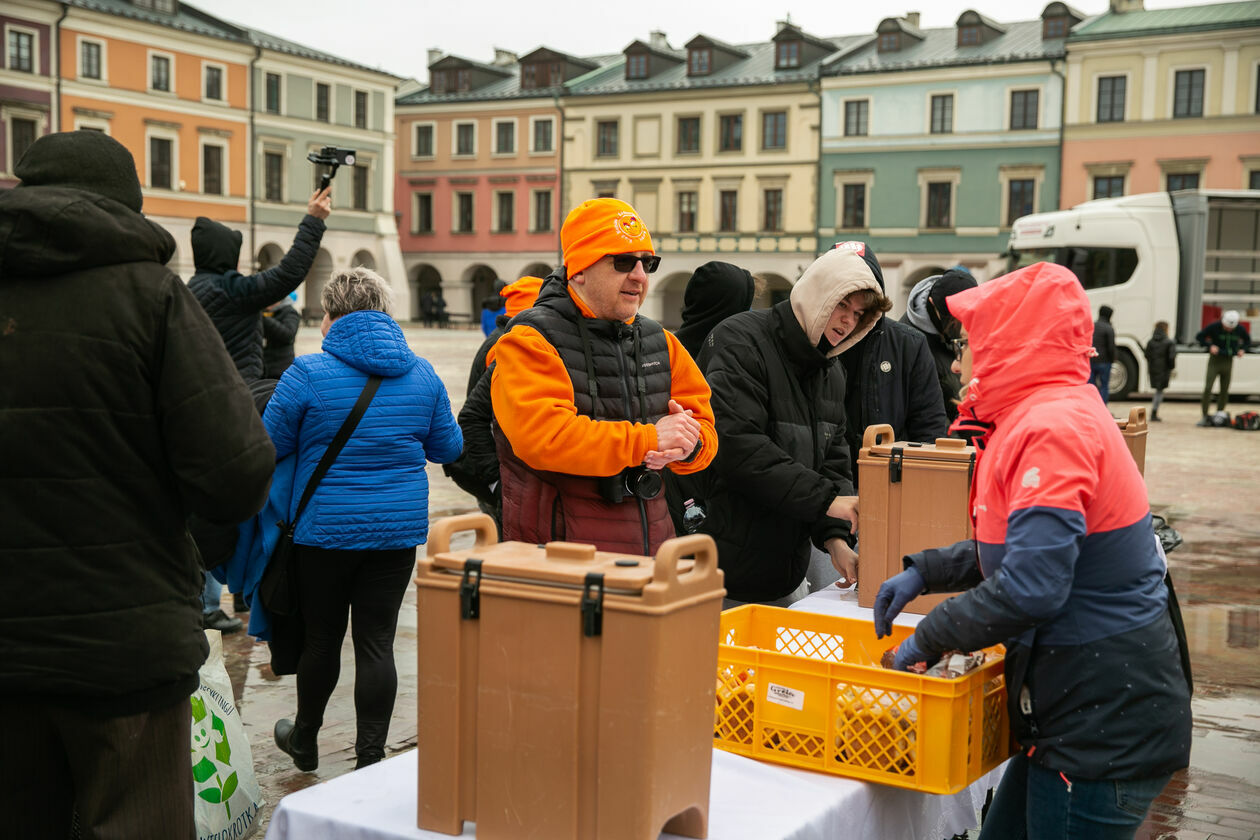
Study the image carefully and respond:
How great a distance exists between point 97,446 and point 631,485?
1457mm

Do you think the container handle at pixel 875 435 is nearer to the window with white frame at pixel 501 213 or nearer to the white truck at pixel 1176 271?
the white truck at pixel 1176 271

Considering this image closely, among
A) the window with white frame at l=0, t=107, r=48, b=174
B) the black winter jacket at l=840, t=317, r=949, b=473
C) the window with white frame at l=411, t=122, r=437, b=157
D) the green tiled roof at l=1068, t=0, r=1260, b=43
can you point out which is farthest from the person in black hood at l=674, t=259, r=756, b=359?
the window with white frame at l=411, t=122, r=437, b=157

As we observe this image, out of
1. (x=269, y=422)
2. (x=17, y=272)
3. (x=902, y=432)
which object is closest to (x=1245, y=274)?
(x=902, y=432)

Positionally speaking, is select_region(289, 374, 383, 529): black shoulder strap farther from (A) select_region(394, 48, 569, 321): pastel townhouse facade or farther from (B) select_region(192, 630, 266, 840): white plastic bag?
(A) select_region(394, 48, 569, 321): pastel townhouse facade

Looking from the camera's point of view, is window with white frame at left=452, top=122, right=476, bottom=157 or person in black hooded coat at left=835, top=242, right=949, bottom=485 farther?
window with white frame at left=452, top=122, right=476, bottom=157

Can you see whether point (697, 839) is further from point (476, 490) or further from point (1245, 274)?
point (1245, 274)

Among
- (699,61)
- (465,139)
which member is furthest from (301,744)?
(465,139)

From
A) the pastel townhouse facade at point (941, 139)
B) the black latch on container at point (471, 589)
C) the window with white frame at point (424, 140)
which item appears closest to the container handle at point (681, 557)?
the black latch on container at point (471, 589)

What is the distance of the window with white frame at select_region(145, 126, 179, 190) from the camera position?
4722cm

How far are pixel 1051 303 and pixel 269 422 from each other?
8.67 ft

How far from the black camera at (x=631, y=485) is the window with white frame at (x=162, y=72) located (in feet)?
157

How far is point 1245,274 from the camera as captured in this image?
23.4 metres

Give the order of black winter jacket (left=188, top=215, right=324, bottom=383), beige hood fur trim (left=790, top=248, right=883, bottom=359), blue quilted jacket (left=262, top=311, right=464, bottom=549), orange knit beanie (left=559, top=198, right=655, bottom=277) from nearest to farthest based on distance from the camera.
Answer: orange knit beanie (left=559, top=198, right=655, bottom=277), beige hood fur trim (left=790, top=248, right=883, bottom=359), blue quilted jacket (left=262, top=311, right=464, bottom=549), black winter jacket (left=188, top=215, right=324, bottom=383)

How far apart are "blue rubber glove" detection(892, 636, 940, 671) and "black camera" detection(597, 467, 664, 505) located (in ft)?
3.42
